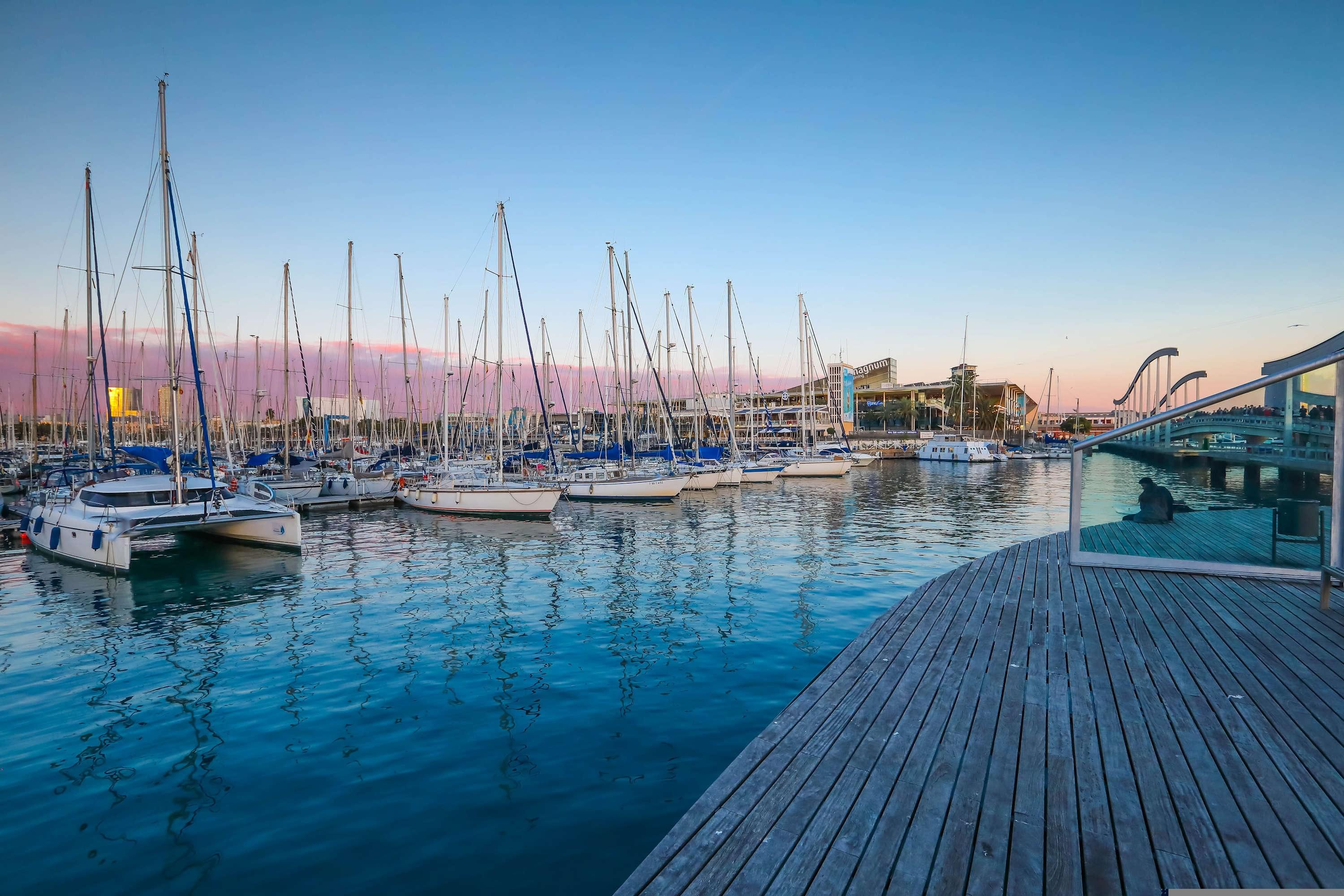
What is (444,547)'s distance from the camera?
21.1m

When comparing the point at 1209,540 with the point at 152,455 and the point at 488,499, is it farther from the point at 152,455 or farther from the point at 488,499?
the point at 152,455

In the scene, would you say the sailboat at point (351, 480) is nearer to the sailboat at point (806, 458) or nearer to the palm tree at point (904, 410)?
the sailboat at point (806, 458)

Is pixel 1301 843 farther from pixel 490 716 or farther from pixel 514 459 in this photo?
pixel 514 459

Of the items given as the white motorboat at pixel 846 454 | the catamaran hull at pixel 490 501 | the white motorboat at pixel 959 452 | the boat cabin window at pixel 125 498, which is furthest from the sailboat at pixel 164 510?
the white motorboat at pixel 959 452

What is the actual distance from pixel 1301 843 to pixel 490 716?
730cm

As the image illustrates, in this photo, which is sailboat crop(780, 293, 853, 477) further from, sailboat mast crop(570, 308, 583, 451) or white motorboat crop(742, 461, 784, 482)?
sailboat mast crop(570, 308, 583, 451)

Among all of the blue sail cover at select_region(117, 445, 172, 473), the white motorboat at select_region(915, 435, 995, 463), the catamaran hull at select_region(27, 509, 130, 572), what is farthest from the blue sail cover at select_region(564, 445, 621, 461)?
the white motorboat at select_region(915, 435, 995, 463)

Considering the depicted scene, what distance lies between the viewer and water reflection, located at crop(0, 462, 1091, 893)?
543 centimetres

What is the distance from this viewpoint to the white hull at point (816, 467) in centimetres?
5019

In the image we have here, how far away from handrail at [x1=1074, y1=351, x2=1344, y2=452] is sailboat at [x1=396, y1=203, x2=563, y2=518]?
20632 mm

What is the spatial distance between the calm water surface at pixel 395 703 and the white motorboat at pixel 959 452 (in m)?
58.4

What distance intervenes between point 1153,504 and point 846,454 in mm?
49386

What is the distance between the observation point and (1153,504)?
9938 mm

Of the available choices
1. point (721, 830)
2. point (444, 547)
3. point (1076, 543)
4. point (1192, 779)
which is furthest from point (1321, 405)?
point (444, 547)
